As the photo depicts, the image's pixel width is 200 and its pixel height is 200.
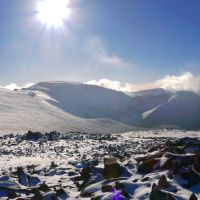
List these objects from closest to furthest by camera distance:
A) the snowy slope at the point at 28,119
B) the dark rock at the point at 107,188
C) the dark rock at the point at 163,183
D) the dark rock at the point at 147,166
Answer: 1. the dark rock at the point at 163,183
2. the dark rock at the point at 107,188
3. the dark rock at the point at 147,166
4. the snowy slope at the point at 28,119

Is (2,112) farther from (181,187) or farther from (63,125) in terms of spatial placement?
(181,187)

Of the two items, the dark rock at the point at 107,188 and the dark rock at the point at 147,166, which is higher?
the dark rock at the point at 147,166

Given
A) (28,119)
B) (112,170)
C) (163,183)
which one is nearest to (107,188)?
(163,183)

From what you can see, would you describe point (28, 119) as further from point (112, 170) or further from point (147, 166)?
point (147, 166)

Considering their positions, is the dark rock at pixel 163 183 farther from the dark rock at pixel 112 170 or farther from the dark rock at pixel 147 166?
the dark rock at pixel 112 170

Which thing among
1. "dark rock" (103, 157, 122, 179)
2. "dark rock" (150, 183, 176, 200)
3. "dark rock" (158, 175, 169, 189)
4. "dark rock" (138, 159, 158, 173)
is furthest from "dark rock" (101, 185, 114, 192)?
"dark rock" (138, 159, 158, 173)

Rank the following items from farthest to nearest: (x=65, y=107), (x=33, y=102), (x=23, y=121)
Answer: (x=65, y=107)
(x=33, y=102)
(x=23, y=121)

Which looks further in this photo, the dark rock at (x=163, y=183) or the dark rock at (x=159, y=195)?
the dark rock at (x=163, y=183)

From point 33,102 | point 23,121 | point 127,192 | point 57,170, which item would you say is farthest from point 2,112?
point 127,192

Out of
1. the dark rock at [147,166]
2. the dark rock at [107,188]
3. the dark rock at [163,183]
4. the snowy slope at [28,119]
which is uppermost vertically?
the snowy slope at [28,119]

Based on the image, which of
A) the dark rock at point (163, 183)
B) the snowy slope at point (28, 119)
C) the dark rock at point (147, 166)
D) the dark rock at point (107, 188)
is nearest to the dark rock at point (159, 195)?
the dark rock at point (163, 183)

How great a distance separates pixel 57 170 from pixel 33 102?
140 meters

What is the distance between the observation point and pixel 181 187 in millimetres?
11594

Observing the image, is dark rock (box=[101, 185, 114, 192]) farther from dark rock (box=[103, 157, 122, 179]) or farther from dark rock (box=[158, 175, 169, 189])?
dark rock (box=[103, 157, 122, 179])
